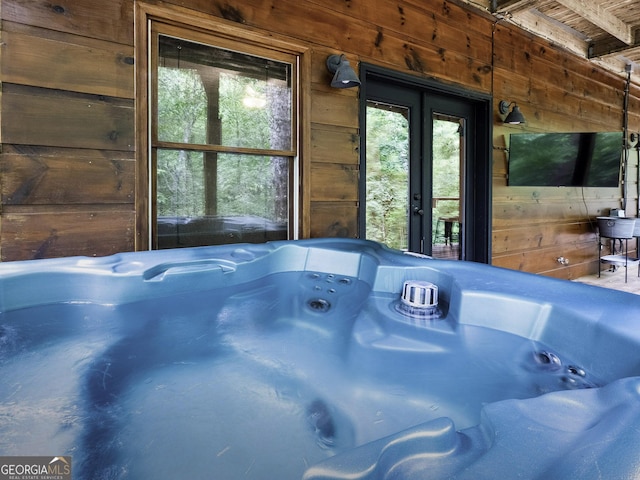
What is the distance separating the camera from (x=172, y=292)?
4.58 ft

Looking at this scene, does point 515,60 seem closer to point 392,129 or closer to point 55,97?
point 392,129

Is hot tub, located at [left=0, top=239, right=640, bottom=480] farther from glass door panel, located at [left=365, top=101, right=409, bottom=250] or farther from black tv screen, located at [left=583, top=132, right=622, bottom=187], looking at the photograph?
black tv screen, located at [left=583, top=132, right=622, bottom=187]

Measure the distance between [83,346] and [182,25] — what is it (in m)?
1.72

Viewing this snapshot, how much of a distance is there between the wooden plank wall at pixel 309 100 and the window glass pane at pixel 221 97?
0.17 meters

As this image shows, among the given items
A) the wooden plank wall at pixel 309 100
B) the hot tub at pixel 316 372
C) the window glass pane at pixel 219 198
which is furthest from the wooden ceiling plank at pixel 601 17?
the hot tub at pixel 316 372

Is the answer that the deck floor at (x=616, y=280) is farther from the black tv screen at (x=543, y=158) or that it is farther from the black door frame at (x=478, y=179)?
the black door frame at (x=478, y=179)

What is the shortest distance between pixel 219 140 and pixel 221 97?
0.79 feet

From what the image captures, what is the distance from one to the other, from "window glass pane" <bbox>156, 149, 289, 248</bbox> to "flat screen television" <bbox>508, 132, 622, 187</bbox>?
242 centimetres

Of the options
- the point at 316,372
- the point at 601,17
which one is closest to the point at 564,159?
the point at 601,17

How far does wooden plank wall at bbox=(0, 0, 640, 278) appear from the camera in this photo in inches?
65.1

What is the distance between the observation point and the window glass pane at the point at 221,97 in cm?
200

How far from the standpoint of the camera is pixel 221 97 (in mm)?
2150

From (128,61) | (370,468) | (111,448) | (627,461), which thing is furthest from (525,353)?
(128,61)

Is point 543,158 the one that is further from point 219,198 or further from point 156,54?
point 156,54
